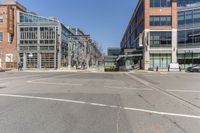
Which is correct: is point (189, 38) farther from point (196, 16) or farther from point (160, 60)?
point (160, 60)

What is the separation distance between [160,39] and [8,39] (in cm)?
3794

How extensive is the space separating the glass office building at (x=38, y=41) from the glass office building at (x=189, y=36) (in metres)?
29.9

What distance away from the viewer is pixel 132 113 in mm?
7996

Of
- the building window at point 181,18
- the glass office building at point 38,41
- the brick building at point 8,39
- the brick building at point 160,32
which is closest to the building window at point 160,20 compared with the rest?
the brick building at point 160,32

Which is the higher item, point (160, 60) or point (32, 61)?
point (160, 60)

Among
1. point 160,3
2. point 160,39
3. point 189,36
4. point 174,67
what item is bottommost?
point 174,67

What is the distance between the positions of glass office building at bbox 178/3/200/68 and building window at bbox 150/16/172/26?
274cm

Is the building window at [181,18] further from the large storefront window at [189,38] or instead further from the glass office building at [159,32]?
the large storefront window at [189,38]

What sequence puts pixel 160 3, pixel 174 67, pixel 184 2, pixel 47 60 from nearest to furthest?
pixel 174 67 → pixel 160 3 → pixel 184 2 → pixel 47 60

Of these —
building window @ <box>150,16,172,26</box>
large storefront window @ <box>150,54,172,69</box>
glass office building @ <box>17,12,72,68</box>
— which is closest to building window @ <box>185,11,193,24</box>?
building window @ <box>150,16,172,26</box>

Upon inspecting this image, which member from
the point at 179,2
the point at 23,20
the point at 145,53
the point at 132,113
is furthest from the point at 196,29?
the point at 132,113

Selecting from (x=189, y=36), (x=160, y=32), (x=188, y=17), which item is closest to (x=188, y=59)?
(x=189, y=36)

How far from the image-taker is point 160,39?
54.8 m

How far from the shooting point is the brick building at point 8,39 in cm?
5928
